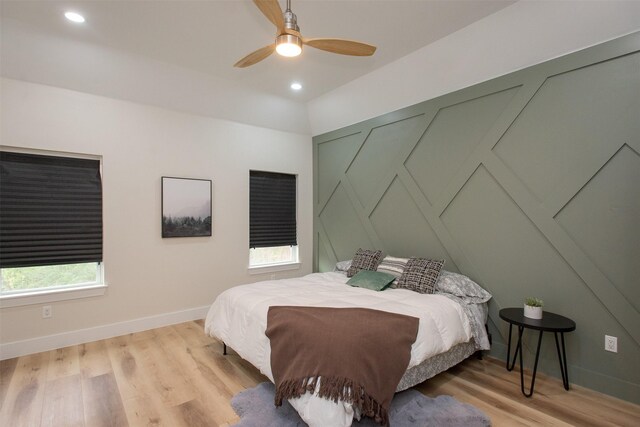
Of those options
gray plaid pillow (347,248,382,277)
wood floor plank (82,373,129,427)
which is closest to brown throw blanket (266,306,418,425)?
wood floor plank (82,373,129,427)

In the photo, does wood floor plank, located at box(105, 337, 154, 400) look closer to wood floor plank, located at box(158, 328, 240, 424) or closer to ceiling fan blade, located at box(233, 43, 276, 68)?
wood floor plank, located at box(158, 328, 240, 424)

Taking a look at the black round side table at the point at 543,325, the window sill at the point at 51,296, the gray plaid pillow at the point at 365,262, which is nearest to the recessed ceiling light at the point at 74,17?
the window sill at the point at 51,296

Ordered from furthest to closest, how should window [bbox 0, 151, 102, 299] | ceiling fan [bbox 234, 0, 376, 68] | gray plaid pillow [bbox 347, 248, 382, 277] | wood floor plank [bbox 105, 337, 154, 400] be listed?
1. gray plaid pillow [bbox 347, 248, 382, 277]
2. window [bbox 0, 151, 102, 299]
3. wood floor plank [bbox 105, 337, 154, 400]
4. ceiling fan [bbox 234, 0, 376, 68]

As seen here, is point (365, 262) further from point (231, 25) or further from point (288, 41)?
point (231, 25)

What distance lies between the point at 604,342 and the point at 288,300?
2481 millimetres

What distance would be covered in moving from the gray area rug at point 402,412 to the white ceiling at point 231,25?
120 inches

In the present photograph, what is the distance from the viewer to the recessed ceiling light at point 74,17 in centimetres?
272

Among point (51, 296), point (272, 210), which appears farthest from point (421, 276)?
point (51, 296)

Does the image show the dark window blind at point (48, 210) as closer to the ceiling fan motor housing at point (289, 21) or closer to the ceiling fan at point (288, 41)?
the ceiling fan at point (288, 41)

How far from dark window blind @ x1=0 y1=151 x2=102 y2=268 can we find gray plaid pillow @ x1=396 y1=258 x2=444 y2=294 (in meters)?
3.35

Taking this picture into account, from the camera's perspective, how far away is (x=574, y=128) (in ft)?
8.57

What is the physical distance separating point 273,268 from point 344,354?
3114 mm

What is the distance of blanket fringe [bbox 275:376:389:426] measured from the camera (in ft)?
5.98

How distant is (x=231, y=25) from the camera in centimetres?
287
